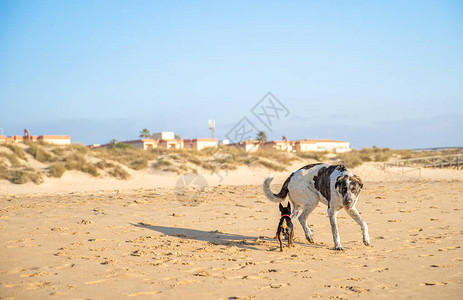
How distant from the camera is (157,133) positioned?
67500 millimetres

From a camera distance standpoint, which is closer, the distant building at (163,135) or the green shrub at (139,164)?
the green shrub at (139,164)

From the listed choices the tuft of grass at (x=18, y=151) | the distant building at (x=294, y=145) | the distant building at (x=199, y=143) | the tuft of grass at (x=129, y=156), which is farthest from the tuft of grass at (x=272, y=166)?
the distant building at (x=199, y=143)

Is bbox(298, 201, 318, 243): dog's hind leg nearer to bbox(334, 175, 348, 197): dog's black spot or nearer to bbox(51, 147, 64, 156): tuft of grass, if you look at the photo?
bbox(334, 175, 348, 197): dog's black spot

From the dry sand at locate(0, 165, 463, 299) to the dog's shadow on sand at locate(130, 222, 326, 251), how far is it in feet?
0.07

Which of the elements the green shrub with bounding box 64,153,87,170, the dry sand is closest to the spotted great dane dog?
the dry sand

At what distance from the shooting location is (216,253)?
7.17 m

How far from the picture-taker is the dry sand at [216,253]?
5238 millimetres

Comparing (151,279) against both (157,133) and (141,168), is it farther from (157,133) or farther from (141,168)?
(157,133)

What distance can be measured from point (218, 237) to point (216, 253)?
141cm

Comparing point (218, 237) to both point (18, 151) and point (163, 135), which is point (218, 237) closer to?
point (18, 151)

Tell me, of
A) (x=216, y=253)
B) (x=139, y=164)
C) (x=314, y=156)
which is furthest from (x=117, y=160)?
(x=216, y=253)

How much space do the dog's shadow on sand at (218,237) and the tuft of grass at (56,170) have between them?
13656 millimetres

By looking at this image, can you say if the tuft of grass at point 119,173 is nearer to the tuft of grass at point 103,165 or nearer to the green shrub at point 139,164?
the tuft of grass at point 103,165

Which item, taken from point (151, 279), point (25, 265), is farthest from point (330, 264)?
point (25, 265)
